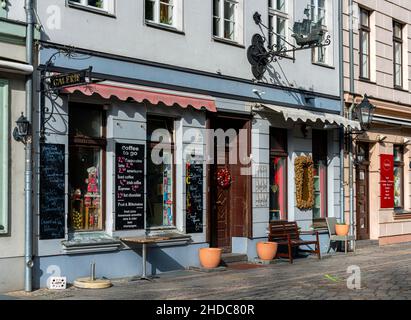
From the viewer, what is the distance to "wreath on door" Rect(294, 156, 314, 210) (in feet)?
53.4

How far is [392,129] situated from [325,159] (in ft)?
11.6

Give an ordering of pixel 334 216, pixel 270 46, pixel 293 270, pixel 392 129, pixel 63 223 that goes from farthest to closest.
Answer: pixel 392 129 → pixel 334 216 → pixel 270 46 → pixel 293 270 → pixel 63 223

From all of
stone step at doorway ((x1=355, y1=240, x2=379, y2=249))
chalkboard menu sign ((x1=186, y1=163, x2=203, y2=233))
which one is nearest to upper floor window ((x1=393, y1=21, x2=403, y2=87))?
stone step at doorway ((x1=355, y1=240, x2=379, y2=249))

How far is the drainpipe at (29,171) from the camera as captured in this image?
10.4 metres

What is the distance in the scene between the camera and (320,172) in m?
17.5

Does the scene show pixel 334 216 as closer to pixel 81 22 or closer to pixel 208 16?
pixel 208 16

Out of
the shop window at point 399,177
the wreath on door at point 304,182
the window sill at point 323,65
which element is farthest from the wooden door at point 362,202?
the window sill at point 323,65

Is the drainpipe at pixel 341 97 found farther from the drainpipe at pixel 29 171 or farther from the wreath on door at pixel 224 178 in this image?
the drainpipe at pixel 29 171

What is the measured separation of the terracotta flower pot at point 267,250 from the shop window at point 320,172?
2.94m

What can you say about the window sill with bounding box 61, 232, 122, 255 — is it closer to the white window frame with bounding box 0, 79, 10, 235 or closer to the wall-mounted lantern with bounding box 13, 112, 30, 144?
the white window frame with bounding box 0, 79, 10, 235

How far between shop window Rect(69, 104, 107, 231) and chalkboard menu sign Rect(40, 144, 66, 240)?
44cm

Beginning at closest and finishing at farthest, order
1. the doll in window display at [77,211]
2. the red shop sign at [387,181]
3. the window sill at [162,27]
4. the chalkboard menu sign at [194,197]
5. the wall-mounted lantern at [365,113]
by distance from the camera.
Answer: the doll in window display at [77,211] < the window sill at [162,27] < the chalkboard menu sign at [194,197] < the wall-mounted lantern at [365,113] < the red shop sign at [387,181]

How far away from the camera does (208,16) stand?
14.0 m
